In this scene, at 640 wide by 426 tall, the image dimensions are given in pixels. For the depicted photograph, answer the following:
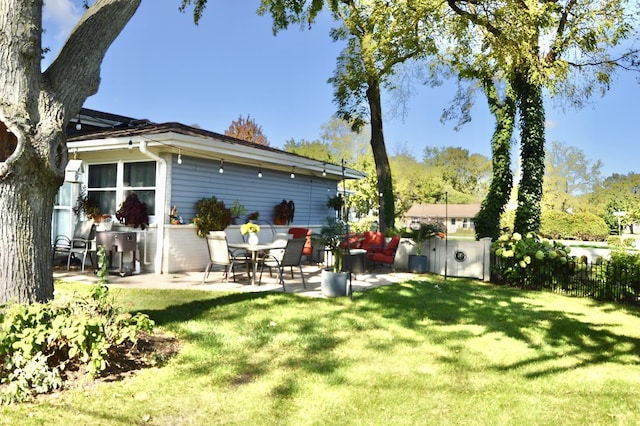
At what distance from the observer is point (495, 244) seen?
941cm

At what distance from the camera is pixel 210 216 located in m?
9.50

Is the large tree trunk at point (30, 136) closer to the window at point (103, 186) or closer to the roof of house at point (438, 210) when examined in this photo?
the window at point (103, 186)

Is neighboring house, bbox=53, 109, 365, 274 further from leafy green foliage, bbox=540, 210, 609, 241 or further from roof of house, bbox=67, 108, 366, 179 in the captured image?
leafy green foliage, bbox=540, 210, 609, 241

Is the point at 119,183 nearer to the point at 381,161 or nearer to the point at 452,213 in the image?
the point at 381,161

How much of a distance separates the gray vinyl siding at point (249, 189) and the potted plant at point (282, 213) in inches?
4.9

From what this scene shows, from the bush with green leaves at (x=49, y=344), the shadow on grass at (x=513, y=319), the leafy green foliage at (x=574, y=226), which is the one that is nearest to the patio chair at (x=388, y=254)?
the shadow on grass at (x=513, y=319)

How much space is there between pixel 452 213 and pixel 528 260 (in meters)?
50.1

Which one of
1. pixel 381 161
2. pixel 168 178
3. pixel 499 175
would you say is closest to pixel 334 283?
pixel 168 178

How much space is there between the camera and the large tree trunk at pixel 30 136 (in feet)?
11.3

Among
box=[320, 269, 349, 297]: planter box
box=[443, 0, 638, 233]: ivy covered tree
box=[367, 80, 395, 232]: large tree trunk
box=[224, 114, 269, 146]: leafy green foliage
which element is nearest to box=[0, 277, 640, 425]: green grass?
box=[320, 269, 349, 297]: planter box

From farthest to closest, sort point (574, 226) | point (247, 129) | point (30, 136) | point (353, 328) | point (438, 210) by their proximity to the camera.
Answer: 1. point (438, 210)
2. point (574, 226)
3. point (247, 129)
4. point (353, 328)
5. point (30, 136)

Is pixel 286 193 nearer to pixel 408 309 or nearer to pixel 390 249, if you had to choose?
pixel 390 249

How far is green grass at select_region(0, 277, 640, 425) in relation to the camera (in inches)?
115

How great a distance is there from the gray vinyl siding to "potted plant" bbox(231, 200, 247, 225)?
128mm
